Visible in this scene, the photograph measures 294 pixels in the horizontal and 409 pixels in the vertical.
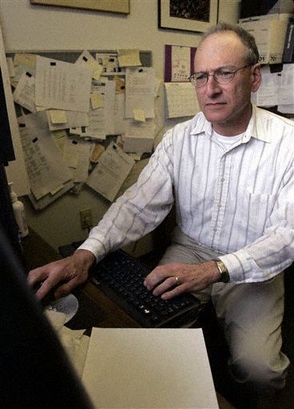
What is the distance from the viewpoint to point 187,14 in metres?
2.01

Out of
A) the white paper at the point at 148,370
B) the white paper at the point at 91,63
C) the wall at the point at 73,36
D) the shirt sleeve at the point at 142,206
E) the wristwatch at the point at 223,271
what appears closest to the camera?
the white paper at the point at 148,370

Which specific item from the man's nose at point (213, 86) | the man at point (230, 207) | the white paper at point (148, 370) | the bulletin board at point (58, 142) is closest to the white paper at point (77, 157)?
the bulletin board at point (58, 142)

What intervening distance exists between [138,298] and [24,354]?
0.60 metres

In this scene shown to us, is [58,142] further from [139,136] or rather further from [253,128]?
[253,128]

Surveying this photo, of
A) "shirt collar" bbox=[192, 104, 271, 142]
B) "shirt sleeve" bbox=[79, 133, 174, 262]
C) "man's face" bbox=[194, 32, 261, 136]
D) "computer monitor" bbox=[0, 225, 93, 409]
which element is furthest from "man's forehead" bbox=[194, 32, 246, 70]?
"computer monitor" bbox=[0, 225, 93, 409]

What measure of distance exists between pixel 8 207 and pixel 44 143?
94 centimetres

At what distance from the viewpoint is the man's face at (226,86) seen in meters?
1.08

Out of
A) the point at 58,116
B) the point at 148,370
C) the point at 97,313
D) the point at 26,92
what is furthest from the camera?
the point at 58,116

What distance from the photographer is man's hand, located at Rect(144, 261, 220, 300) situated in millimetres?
789

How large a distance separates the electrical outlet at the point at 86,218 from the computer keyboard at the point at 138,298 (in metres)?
1.00

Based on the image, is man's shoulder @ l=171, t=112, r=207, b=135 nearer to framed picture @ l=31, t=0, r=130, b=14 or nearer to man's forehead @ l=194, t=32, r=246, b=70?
man's forehead @ l=194, t=32, r=246, b=70

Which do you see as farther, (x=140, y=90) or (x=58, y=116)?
(x=140, y=90)

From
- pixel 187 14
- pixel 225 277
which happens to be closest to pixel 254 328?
pixel 225 277

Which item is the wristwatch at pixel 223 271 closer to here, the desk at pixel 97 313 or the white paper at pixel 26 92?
the desk at pixel 97 313
